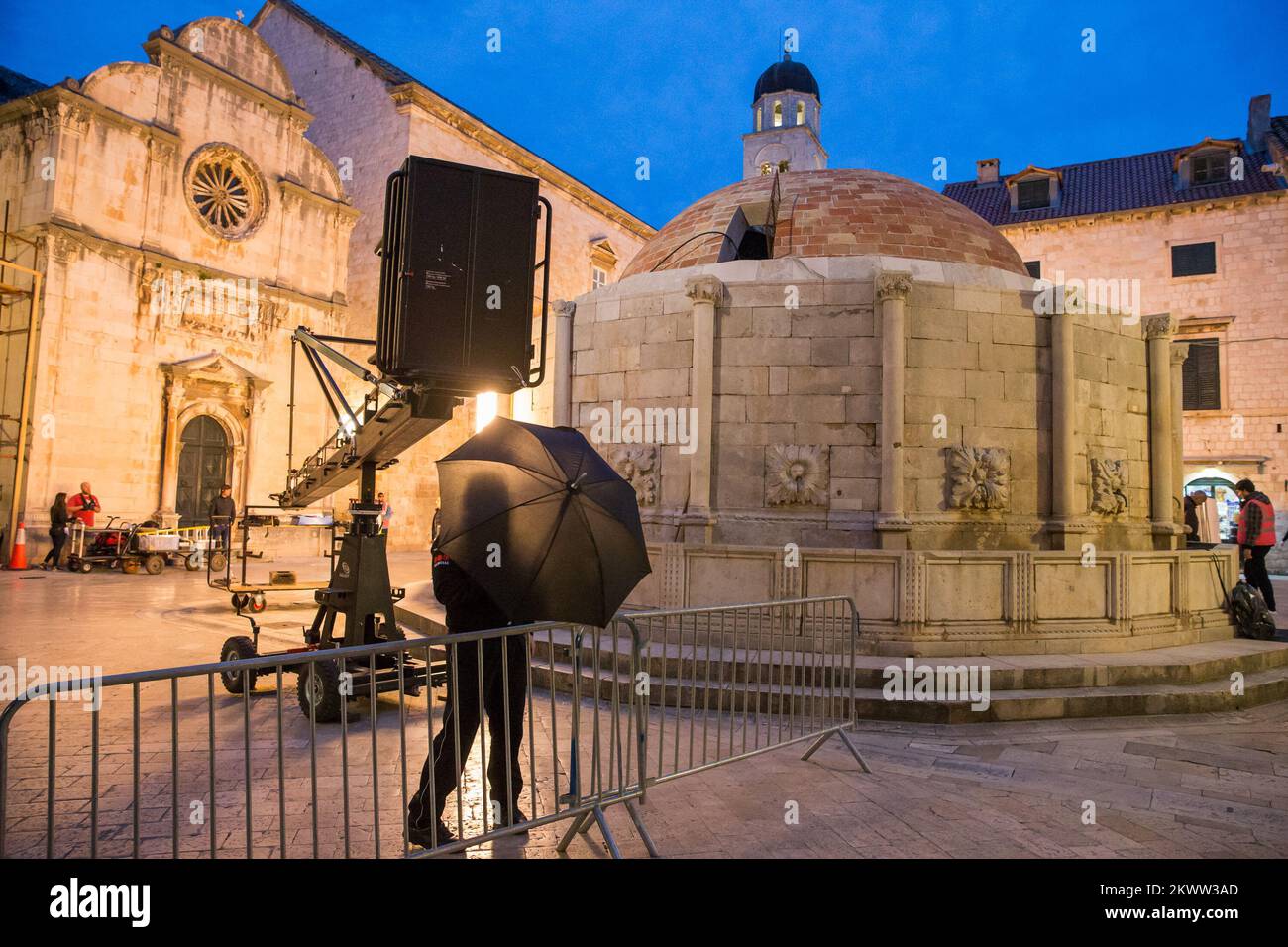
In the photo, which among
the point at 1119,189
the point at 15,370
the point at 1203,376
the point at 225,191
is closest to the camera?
the point at 15,370

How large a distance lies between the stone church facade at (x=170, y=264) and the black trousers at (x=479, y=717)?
58.5 feet

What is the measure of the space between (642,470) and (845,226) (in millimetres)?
4367

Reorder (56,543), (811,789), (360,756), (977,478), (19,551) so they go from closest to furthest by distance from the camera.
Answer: (811,789) < (360,756) < (977,478) < (19,551) < (56,543)

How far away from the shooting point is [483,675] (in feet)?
12.7

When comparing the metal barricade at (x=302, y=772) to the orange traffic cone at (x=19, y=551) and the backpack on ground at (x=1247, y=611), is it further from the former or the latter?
the orange traffic cone at (x=19, y=551)

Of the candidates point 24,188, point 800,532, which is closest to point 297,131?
point 24,188

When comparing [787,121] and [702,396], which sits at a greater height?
[787,121]

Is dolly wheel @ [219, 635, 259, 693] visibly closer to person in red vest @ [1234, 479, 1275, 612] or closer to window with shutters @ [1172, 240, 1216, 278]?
person in red vest @ [1234, 479, 1275, 612]

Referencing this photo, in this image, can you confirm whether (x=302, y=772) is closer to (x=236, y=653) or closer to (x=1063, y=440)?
(x=236, y=653)

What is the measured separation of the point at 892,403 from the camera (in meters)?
8.44

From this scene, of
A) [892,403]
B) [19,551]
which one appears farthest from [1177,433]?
[19,551]
